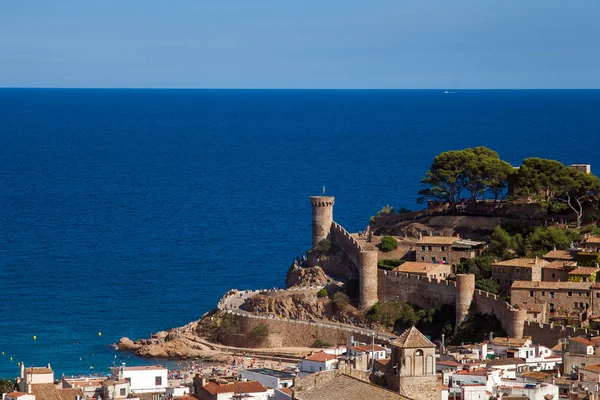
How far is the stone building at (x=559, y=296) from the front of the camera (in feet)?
172

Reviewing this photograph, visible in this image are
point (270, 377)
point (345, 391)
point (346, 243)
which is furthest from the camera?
→ point (346, 243)

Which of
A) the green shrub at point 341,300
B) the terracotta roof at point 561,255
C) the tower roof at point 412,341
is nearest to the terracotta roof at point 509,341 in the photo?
the terracotta roof at point 561,255

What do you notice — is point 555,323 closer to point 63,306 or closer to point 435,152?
point 63,306

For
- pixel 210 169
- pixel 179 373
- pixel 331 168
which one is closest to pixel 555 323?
pixel 179 373

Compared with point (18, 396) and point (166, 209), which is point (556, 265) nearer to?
point (18, 396)

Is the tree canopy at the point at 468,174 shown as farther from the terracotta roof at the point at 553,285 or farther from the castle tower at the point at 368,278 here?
the terracotta roof at the point at 553,285

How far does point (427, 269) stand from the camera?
5847 cm

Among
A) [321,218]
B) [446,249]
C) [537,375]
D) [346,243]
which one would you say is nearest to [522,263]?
[446,249]

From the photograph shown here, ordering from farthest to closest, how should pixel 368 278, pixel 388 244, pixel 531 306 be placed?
pixel 388 244 < pixel 368 278 < pixel 531 306

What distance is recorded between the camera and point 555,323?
170 feet

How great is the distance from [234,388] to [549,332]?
Answer: 600 inches

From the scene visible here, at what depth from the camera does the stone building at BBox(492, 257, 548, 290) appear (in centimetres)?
5466

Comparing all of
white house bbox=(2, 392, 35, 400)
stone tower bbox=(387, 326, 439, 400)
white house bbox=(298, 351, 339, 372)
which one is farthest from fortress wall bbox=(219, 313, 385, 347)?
stone tower bbox=(387, 326, 439, 400)

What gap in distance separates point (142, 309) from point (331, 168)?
68536 millimetres
